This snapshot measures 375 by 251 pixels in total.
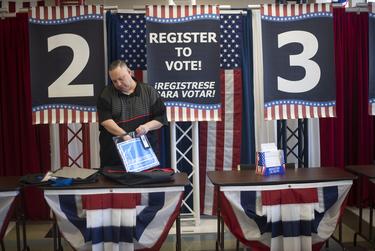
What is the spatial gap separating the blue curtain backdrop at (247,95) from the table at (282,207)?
132cm

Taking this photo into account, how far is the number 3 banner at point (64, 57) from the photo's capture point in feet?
12.6

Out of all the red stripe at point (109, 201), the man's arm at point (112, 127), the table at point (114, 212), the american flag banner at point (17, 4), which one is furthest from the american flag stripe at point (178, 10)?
the american flag banner at point (17, 4)

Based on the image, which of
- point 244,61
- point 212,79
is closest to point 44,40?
point 212,79

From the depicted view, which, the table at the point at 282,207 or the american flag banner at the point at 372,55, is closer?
the table at the point at 282,207

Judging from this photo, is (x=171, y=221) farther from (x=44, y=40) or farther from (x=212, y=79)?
(x=44, y=40)

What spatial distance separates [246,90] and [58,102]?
182cm

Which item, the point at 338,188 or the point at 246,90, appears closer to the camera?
the point at 338,188

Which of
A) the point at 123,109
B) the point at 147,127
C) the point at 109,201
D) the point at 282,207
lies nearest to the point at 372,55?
the point at 282,207

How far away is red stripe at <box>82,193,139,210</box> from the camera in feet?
9.68

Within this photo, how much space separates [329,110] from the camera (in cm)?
394

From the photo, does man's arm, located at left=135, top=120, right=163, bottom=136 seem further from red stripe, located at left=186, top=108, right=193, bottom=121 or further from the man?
red stripe, located at left=186, top=108, right=193, bottom=121

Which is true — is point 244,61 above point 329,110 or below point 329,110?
above

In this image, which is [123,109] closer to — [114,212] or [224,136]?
[114,212]

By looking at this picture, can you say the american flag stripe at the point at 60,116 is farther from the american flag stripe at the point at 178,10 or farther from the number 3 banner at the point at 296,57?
the number 3 banner at the point at 296,57
